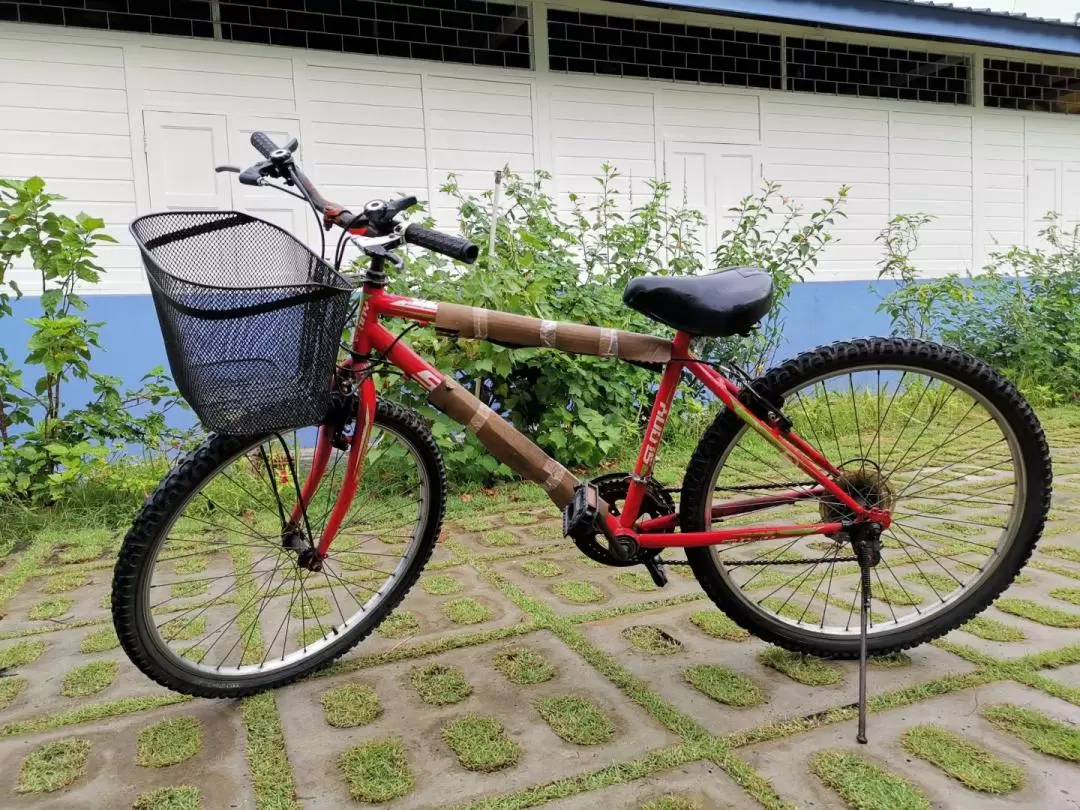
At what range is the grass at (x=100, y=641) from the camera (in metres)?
2.22

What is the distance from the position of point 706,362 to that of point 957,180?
696cm

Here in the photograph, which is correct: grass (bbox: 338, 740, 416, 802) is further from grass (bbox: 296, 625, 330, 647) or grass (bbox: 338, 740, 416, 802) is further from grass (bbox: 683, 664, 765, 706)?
grass (bbox: 683, 664, 765, 706)

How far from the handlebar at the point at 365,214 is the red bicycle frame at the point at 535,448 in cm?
17

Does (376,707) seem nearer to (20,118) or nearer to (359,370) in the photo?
(359,370)

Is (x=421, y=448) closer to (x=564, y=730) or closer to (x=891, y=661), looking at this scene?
(x=564, y=730)

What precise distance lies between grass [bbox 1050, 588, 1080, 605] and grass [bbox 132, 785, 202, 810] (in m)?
2.46

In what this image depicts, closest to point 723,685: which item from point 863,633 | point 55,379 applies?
point 863,633

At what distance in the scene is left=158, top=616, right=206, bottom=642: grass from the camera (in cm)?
223

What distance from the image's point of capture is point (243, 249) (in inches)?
67.7

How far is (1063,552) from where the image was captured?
2740 mm

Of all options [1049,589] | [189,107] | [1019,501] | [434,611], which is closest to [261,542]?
[434,611]

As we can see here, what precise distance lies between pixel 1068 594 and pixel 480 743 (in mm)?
1923

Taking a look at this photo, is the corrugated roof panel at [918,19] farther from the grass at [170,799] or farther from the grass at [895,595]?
the grass at [170,799]

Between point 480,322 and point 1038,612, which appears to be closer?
point 480,322
